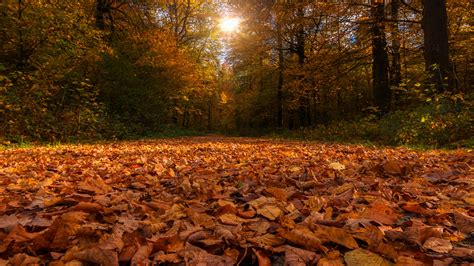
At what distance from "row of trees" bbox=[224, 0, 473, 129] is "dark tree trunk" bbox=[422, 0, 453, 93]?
0.07 ft

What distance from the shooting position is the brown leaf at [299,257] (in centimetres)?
127

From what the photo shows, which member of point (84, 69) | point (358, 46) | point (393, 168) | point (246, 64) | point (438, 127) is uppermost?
point (246, 64)

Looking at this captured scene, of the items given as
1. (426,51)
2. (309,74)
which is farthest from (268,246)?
(309,74)

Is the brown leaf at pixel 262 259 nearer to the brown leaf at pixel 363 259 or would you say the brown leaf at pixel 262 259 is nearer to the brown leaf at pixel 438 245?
the brown leaf at pixel 363 259

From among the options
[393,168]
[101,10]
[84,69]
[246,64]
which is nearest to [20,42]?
[84,69]

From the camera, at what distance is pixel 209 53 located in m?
36.8

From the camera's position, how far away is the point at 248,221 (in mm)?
1790

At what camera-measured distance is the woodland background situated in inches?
338

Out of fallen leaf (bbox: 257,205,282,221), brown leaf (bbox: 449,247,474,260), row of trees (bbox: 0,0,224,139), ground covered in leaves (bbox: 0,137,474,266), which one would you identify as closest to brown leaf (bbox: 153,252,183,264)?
ground covered in leaves (bbox: 0,137,474,266)

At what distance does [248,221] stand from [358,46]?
1252 cm

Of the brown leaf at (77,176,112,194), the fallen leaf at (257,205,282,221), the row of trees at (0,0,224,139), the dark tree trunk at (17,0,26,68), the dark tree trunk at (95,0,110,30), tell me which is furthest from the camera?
the dark tree trunk at (95,0,110,30)

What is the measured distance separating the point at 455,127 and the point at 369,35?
6527mm

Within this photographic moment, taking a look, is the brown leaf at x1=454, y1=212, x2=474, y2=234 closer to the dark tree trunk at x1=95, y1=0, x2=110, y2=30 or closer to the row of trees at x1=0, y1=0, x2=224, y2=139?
the row of trees at x1=0, y1=0, x2=224, y2=139

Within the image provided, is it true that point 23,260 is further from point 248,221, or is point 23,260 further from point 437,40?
point 437,40
